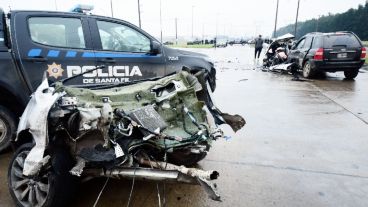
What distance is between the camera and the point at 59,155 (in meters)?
2.74

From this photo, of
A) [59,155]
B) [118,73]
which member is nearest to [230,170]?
[59,155]

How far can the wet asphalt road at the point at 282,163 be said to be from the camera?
3.27m

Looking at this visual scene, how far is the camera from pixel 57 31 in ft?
15.9

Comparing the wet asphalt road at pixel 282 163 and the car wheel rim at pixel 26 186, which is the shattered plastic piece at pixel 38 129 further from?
the wet asphalt road at pixel 282 163

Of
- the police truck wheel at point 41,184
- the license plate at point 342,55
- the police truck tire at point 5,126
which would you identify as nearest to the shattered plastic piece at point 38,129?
the police truck wheel at point 41,184

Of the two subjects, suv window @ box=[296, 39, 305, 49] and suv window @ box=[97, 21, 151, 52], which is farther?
suv window @ box=[296, 39, 305, 49]

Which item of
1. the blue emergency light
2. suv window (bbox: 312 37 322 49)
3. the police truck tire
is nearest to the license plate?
suv window (bbox: 312 37 322 49)

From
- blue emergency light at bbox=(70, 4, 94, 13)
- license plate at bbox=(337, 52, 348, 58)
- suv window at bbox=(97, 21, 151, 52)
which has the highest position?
blue emergency light at bbox=(70, 4, 94, 13)

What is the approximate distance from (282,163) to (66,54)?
3448mm

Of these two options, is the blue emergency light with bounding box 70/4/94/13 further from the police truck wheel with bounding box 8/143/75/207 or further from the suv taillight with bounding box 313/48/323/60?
the suv taillight with bounding box 313/48/323/60

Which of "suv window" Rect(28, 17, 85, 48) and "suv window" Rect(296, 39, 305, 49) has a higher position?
"suv window" Rect(28, 17, 85, 48)

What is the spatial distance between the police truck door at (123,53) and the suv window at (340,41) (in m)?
7.92

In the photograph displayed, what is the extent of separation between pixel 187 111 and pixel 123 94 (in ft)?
2.24

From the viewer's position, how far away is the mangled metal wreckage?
103 inches
